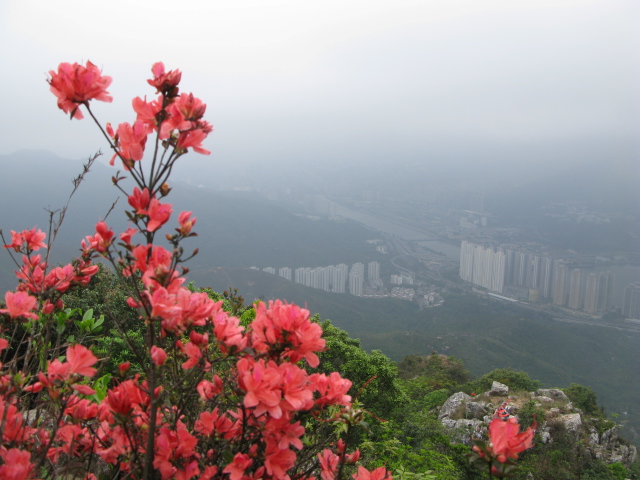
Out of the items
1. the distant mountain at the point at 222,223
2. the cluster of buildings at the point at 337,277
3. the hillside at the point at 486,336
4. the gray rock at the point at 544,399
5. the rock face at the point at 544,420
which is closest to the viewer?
the rock face at the point at 544,420

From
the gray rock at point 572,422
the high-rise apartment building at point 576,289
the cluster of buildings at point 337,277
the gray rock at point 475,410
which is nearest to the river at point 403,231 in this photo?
the high-rise apartment building at point 576,289

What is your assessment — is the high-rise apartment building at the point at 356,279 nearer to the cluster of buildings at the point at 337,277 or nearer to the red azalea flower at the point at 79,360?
the cluster of buildings at the point at 337,277

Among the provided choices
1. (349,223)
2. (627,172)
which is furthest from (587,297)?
(627,172)

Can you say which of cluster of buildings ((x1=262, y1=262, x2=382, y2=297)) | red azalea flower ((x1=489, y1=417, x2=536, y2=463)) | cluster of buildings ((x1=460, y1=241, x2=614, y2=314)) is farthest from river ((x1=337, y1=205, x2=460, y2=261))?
red azalea flower ((x1=489, y1=417, x2=536, y2=463))

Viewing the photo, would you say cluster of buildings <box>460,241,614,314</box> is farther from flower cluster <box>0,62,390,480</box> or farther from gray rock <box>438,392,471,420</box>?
flower cluster <box>0,62,390,480</box>

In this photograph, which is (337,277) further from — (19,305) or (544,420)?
(19,305)

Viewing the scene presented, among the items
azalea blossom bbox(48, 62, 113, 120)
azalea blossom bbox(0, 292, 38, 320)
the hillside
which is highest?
azalea blossom bbox(48, 62, 113, 120)
